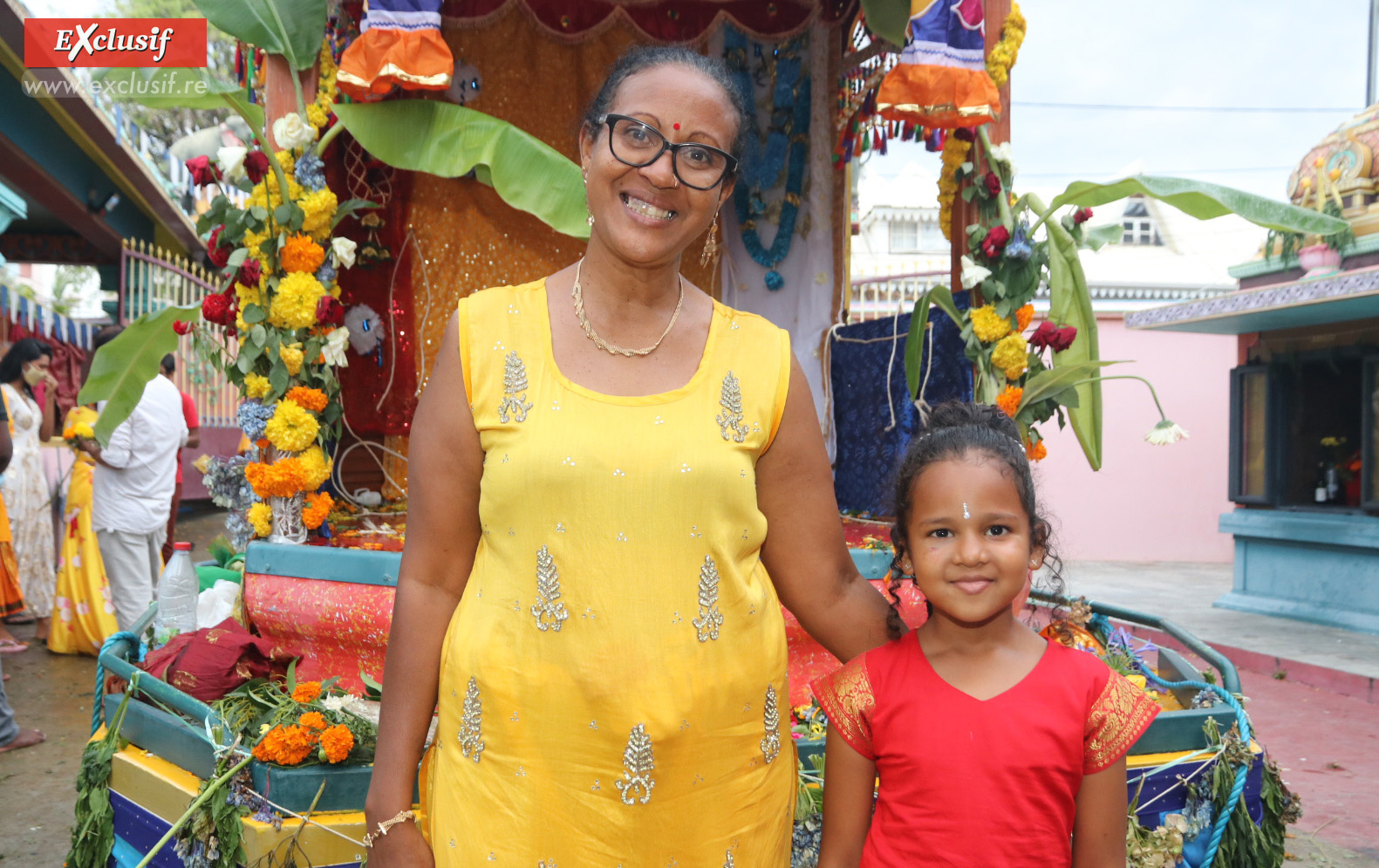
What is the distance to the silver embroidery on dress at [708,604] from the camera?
141cm

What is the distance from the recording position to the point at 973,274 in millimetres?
4059

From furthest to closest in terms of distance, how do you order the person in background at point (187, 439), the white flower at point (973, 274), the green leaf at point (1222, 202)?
the person in background at point (187, 439) < the white flower at point (973, 274) < the green leaf at point (1222, 202)

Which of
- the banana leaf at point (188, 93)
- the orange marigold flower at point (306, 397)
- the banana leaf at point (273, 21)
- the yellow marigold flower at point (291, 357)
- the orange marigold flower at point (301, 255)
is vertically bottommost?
the orange marigold flower at point (306, 397)

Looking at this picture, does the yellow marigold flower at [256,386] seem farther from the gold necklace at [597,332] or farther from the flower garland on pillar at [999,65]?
the flower garland on pillar at [999,65]

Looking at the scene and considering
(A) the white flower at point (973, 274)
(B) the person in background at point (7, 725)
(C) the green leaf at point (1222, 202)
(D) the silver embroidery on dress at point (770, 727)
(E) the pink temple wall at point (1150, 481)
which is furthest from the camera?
(E) the pink temple wall at point (1150, 481)

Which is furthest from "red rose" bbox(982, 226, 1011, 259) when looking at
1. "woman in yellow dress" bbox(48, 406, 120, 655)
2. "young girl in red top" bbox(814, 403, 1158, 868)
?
"woman in yellow dress" bbox(48, 406, 120, 655)

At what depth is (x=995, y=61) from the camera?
13.7ft

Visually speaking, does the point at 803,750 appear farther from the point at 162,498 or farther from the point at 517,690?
the point at 162,498

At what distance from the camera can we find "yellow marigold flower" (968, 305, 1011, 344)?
4.05 meters

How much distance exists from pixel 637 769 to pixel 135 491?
5.78m

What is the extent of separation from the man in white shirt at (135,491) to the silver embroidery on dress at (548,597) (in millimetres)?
5472

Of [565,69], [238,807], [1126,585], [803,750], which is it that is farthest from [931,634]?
[1126,585]

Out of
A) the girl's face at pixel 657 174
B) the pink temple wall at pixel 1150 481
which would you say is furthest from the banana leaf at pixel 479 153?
the pink temple wall at pixel 1150 481

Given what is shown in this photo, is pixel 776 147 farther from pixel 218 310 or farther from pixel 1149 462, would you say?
pixel 1149 462
